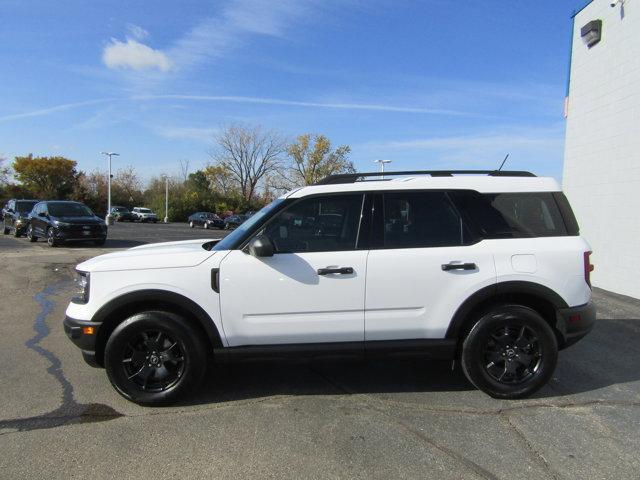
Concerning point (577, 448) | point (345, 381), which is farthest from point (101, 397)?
point (577, 448)

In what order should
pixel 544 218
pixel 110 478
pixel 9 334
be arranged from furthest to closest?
pixel 9 334 < pixel 544 218 < pixel 110 478

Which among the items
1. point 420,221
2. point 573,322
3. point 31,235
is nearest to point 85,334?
point 420,221

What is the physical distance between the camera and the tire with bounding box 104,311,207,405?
396cm

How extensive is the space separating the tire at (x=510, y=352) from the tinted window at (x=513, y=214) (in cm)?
66

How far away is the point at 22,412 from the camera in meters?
3.87

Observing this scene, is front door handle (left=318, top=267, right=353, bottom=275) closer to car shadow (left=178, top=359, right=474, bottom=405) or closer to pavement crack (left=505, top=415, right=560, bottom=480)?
car shadow (left=178, top=359, right=474, bottom=405)

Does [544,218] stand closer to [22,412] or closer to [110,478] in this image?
[110,478]

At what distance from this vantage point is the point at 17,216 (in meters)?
21.6

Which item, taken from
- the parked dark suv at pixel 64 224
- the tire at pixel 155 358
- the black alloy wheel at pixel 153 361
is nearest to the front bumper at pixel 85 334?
the tire at pixel 155 358

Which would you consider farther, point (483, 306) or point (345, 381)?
point (345, 381)

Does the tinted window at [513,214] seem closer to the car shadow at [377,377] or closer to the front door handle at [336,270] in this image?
the front door handle at [336,270]

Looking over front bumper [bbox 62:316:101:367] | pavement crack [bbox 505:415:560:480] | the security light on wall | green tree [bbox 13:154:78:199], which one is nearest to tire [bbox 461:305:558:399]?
pavement crack [bbox 505:415:560:480]

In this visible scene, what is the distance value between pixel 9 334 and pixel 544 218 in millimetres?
6192

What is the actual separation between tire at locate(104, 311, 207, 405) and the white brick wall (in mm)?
8558
